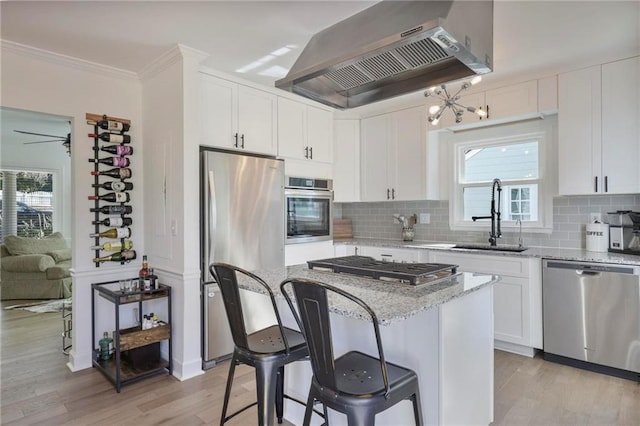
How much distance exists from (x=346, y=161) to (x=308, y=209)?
0.99 meters

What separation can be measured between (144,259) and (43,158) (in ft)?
15.5

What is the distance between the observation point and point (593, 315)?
9.21 feet

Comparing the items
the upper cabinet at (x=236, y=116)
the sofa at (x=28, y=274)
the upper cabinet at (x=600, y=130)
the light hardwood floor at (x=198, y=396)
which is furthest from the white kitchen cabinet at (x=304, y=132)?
the sofa at (x=28, y=274)

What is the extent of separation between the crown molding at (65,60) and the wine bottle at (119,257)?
4.98 feet

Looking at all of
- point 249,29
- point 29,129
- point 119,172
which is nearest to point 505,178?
point 249,29

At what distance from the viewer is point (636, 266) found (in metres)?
2.63

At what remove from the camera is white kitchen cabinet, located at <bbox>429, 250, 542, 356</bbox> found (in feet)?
10.2

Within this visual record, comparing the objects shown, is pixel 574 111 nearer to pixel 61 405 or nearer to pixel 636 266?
pixel 636 266

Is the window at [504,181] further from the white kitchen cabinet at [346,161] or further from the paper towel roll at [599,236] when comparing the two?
the white kitchen cabinet at [346,161]

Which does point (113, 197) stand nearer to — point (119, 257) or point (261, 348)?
point (119, 257)

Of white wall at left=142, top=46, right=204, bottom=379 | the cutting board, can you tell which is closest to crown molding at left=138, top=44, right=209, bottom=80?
white wall at left=142, top=46, right=204, bottom=379

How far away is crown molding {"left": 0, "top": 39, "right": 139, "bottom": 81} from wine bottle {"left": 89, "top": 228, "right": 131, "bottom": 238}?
1.32 meters

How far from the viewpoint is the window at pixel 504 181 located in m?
3.58

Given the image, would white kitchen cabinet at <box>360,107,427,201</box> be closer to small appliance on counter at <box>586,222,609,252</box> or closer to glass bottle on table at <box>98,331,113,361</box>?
small appliance on counter at <box>586,222,609,252</box>
